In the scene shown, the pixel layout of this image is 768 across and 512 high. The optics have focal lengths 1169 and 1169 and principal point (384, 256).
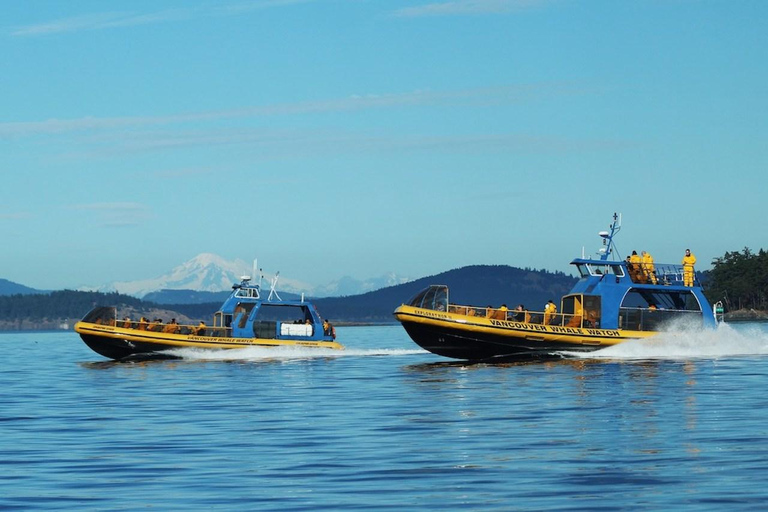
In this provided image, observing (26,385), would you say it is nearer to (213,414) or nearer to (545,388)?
(213,414)

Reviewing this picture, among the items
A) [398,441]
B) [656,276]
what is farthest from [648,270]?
[398,441]

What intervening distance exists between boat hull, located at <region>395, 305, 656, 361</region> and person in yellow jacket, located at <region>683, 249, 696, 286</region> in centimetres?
486

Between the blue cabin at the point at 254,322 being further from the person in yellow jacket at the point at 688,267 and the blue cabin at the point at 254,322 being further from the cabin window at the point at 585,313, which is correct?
the person in yellow jacket at the point at 688,267

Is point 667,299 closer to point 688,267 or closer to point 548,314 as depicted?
point 688,267

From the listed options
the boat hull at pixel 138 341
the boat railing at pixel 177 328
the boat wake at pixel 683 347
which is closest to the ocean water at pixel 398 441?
the boat wake at pixel 683 347

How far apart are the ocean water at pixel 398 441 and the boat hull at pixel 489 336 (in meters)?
4.55

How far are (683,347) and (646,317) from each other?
2095 millimetres

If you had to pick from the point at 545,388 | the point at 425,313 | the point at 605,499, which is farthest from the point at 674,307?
the point at 605,499

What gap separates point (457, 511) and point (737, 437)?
338 inches

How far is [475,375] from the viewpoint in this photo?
40.2 meters

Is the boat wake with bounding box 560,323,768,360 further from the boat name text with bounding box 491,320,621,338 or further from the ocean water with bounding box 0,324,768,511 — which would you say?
the ocean water with bounding box 0,324,768,511

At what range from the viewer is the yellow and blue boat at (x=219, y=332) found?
5359 centimetres

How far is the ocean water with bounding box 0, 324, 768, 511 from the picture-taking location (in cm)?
1666

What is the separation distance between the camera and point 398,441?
2258 cm
